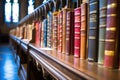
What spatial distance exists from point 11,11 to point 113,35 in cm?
1701

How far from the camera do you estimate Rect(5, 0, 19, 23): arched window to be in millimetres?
17109

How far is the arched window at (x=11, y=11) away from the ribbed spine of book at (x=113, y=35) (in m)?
16.8

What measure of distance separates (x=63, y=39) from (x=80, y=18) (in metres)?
0.25

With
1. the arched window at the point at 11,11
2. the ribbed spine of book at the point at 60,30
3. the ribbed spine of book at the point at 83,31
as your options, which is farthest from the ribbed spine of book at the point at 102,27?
the arched window at the point at 11,11

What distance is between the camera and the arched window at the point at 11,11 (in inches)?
674

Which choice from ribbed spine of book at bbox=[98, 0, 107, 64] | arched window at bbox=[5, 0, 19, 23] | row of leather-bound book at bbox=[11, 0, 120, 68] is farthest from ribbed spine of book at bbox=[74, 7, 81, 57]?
arched window at bbox=[5, 0, 19, 23]

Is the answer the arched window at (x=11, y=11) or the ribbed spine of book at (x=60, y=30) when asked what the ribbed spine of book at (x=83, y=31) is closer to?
the ribbed spine of book at (x=60, y=30)

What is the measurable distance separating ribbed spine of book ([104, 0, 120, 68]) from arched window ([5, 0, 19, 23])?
16838 millimetres

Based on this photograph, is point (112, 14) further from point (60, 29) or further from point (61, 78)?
point (60, 29)

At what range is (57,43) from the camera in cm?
141

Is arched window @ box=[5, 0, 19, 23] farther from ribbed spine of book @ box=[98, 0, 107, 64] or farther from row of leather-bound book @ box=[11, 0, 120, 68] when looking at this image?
ribbed spine of book @ box=[98, 0, 107, 64]

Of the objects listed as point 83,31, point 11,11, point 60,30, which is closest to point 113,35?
point 83,31

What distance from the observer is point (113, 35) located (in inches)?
29.3

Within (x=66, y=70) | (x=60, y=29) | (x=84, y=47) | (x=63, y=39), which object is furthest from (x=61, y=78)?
(x=60, y=29)
